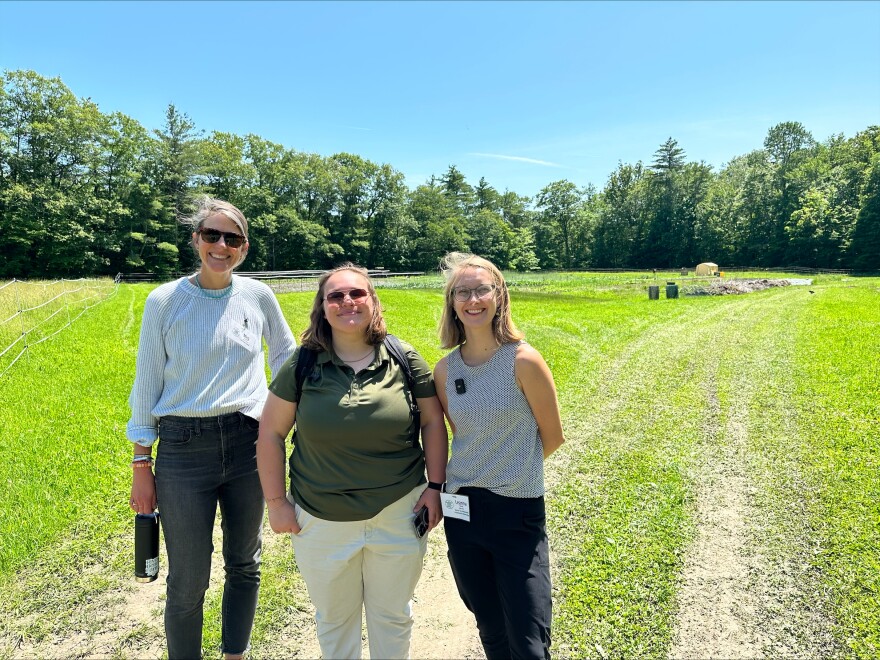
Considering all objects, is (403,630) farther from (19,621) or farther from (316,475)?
(19,621)

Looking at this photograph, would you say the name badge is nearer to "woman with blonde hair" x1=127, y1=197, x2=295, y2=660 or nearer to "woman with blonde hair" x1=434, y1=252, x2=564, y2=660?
"woman with blonde hair" x1=434, y1=252, x2=564, y2=660

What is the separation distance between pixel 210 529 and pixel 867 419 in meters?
8.08

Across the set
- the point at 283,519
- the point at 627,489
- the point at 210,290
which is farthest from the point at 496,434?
the point at 627,489

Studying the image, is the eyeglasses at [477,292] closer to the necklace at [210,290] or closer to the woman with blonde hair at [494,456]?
the woman with blonde hair at [494,456]

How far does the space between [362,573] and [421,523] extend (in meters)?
0.36

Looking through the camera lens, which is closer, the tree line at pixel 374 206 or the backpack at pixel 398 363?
the backpack at pixel 398 363

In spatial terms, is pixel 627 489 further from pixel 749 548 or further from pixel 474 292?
pixel 474 292

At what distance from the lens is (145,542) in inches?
90.0

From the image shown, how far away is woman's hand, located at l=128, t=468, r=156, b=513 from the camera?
2.25 metres

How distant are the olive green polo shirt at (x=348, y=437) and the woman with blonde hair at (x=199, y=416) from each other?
33 cm

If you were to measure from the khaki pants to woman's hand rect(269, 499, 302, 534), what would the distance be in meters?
0.03

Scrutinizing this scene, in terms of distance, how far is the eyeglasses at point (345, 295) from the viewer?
222 cm

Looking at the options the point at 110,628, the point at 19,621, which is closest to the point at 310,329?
the point at 110,628

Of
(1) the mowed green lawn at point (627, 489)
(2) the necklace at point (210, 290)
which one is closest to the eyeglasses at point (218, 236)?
(2) the necklace at point (210, 290)
